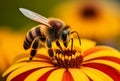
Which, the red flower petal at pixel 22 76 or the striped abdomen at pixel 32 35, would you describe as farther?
the striped abdomen at pixel 32 35

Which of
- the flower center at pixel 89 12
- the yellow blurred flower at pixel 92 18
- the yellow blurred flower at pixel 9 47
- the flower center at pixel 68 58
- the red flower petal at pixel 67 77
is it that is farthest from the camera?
Answer: the flower center at pixel 89 12

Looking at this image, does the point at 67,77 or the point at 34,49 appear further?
the point at 34,49

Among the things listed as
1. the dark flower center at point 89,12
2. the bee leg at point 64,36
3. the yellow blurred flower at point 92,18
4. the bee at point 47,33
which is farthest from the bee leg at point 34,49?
the dark flower center at point 89,12


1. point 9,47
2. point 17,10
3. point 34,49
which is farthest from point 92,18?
point 34,49

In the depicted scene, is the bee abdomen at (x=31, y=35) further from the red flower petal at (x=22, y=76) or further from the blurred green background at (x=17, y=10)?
the blurred green background at (x=17, y=10)

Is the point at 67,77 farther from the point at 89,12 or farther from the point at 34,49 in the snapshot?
the point at 89,12

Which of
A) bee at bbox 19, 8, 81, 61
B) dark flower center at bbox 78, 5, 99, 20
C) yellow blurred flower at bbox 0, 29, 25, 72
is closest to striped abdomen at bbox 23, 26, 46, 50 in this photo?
bee at bbox 19, 8, 81, 61

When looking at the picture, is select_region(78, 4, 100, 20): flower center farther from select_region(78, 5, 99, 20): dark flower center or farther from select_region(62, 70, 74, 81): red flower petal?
select_region(62, 70, 74, 81): red flower petal
